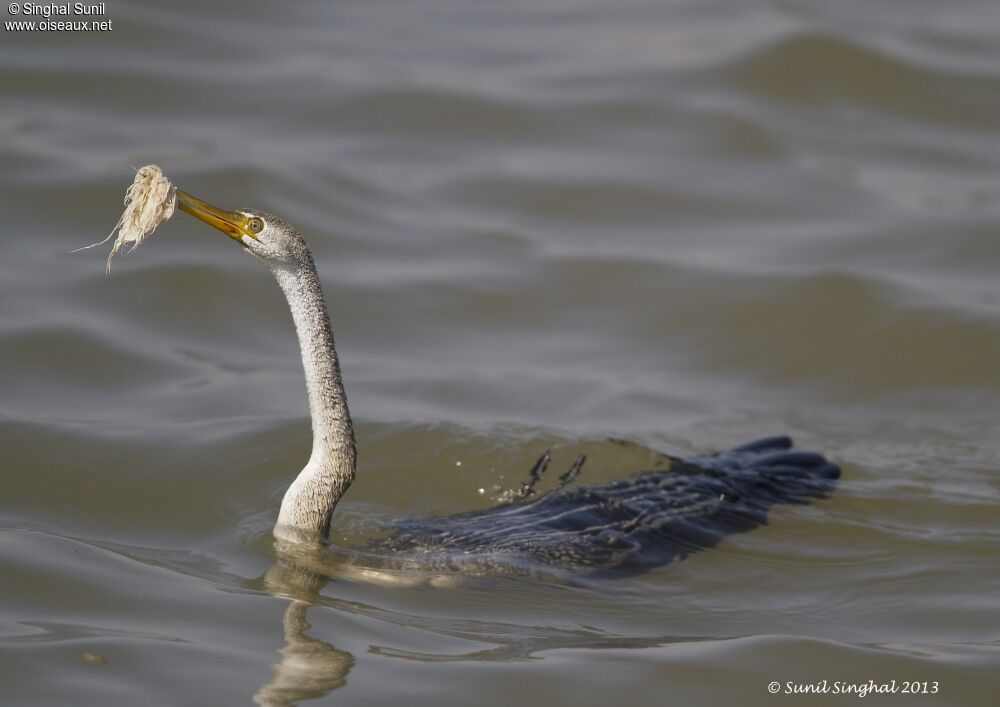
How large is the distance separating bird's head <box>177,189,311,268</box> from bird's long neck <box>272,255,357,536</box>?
212 millimetres

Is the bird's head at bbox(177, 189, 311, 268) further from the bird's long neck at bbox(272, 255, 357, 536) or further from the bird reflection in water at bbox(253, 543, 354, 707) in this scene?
the bird reflection in water at bbox(253, 543, 354, 707)

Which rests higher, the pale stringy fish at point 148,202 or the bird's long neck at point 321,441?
the pale stringy fish at point 148,202

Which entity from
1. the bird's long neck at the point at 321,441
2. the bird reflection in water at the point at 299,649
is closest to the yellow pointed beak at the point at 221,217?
the bird's long neck at the point at 321,441

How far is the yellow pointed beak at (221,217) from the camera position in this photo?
5.11 meters

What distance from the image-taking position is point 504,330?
28.9 feet

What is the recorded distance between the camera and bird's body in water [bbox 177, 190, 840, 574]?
17.4ft

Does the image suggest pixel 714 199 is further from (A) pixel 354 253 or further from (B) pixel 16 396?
(B) pixel 16 396

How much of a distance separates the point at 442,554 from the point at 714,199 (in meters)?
5.59

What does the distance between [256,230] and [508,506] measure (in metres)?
1.73

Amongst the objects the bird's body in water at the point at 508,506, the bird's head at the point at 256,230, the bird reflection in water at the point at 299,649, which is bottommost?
the bird reflection in water at the point at 299,649

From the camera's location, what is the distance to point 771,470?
6.66 meters

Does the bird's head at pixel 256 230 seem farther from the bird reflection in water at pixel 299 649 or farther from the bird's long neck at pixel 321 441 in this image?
the bird reflection in water at pixel 299 649

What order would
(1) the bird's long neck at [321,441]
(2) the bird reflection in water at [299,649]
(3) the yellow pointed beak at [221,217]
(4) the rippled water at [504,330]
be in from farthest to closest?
(1) the bird's long neck at [321,441] → (4) the rippled water at [504,330] → (3) the yellow pointed beak at [221,217] → (2) the bird reflection in water at [299,649]

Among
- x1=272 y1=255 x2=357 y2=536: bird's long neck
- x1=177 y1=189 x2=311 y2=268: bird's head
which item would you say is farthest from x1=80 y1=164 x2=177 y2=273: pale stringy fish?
x1=272 y1=255 x2=357 y2=536: bird's long neck
